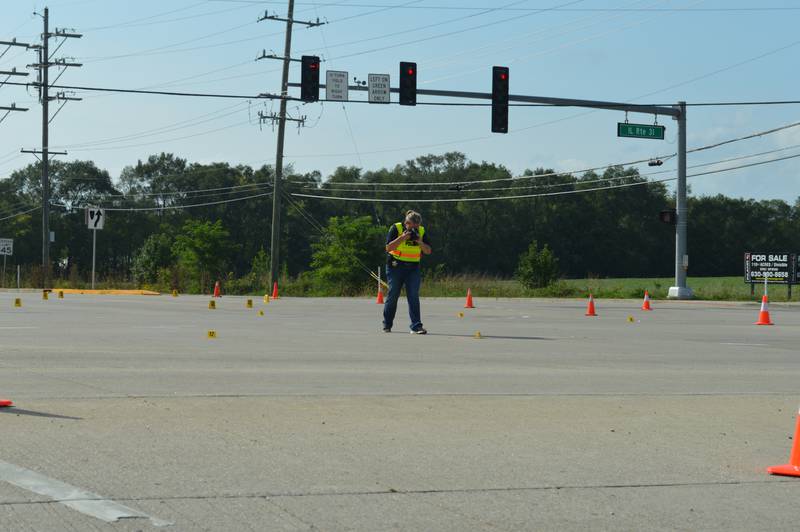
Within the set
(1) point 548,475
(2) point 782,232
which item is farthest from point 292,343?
(2) point 782,232

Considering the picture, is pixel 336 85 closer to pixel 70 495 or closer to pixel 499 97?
pixel 499 97

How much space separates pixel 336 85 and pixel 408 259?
Answer: 16775mm

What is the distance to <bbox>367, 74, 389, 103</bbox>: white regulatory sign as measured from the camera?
3256 centimetres

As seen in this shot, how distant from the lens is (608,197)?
10638 centimetres

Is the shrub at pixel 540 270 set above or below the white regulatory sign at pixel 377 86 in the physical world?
below

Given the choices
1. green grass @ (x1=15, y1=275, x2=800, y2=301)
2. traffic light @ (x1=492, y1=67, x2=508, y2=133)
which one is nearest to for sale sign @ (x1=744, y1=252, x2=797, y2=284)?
green grass @ (x1=15, y1=275, x2=800, y2=301)

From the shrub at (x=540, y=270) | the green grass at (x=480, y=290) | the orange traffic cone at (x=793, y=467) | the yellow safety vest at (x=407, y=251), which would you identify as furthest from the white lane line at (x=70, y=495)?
the shrub at (x=540, y=270)

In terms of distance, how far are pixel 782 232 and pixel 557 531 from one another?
366 feet

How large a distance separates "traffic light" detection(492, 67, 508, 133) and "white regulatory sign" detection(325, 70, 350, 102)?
4.46 meters

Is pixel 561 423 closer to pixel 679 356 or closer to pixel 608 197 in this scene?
pixel 679 356

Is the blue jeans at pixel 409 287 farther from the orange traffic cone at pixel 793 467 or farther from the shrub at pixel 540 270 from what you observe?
the shrub at pixel 540 270

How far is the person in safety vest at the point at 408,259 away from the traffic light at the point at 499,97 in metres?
16.0

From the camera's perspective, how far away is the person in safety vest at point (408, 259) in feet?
54.5

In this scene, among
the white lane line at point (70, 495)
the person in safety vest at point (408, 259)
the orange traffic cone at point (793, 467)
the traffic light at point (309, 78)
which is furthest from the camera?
the traffic light at point (309, 78)
